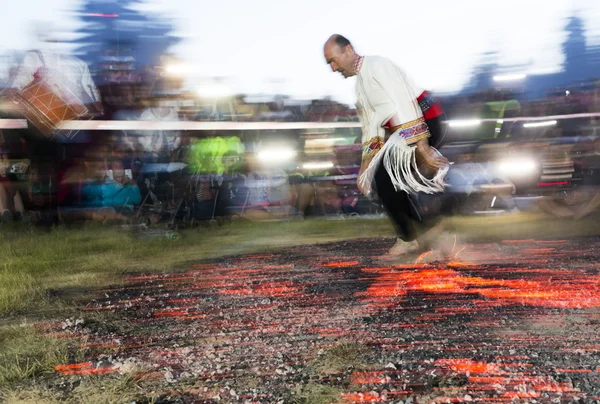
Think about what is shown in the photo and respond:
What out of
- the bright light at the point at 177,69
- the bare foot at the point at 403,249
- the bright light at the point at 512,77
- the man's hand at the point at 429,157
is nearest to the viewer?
the man's hand at the point at 429,157

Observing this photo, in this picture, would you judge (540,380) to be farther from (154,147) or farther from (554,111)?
(554,111)

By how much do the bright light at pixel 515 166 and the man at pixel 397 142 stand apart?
4.90 meters

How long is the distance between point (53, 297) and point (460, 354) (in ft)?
8.79

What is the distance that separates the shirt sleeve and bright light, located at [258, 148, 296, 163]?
543 cm

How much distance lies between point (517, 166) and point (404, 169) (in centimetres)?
550

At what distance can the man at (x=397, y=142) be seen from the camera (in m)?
3.84

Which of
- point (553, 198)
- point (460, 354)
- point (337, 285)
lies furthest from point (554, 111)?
point (460, 354)

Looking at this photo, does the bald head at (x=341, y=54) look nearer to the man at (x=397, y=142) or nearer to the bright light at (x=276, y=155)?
the man at (x=397, y=142)

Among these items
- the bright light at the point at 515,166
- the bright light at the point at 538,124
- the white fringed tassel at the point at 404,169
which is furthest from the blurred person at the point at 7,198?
the bright light at the point at 538,124

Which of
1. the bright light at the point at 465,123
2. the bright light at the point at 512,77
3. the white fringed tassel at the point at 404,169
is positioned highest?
the bright light at the point at 512,77

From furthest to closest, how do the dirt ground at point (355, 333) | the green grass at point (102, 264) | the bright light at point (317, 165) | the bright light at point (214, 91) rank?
the bright light at point (214, 91), the bright light at point (317, 165), the green grass at point (102, 264), the dirt ground at point (355, 333)

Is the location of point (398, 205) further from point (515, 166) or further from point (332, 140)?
point (332, 140)

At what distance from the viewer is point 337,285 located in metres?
3.61

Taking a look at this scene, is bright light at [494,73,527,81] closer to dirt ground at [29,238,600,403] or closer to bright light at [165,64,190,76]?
bright light at [165,64,190,76]
